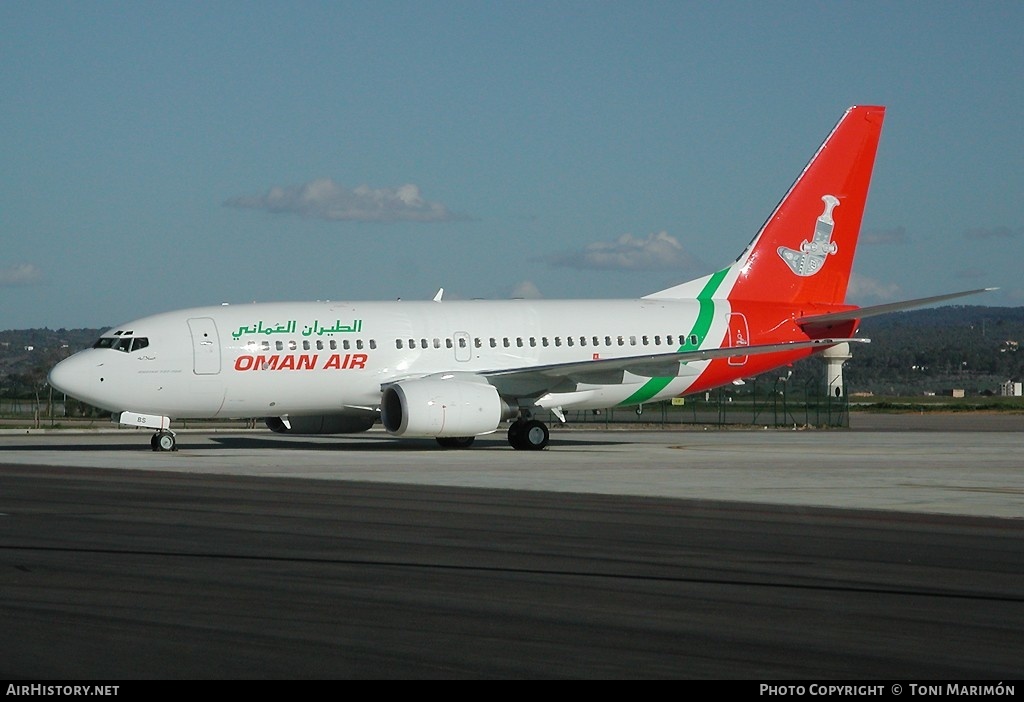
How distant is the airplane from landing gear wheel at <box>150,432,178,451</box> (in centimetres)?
5

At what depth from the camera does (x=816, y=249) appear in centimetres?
3616

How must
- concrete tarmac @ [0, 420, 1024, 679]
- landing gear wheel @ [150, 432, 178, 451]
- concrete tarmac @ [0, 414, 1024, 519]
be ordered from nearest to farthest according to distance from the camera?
concrete tarmac @ [0, 420, 1024, 679]
concrete tarmac @ [0, 414, 1024, 519]
landing gear wheel @ [150, 432, 178, 451]

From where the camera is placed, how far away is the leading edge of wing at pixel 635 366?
3125 centimetres

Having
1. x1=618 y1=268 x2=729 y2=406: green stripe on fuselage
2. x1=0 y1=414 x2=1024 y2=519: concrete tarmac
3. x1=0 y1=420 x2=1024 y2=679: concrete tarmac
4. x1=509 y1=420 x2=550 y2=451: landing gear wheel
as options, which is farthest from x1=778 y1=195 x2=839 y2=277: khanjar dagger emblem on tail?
x1=0 y1=420 x2=1024 y2=679: concrete tarmac

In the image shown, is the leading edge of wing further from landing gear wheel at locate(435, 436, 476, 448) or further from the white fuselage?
landing gear wheel at locate(435, 436, 476, 448)

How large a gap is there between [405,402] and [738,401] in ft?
103

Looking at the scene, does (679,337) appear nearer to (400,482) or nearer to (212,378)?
(212,378)

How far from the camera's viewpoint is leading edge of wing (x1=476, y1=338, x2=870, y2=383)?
31.2 metres

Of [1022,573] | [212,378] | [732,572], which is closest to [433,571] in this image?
[732,572]

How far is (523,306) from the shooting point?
34281 millimetres

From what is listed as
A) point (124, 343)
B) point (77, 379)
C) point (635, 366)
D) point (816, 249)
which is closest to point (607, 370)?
point (635, 366)

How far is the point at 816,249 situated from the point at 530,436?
944 cm

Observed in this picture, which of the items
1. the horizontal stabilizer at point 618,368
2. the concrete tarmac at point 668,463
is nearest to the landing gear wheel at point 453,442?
the concrete tarmac at point 668,463

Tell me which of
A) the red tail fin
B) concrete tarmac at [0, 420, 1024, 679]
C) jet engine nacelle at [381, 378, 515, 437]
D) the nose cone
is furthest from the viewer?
the red tail fin
